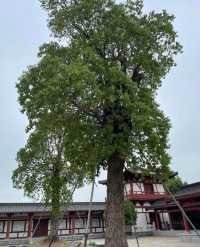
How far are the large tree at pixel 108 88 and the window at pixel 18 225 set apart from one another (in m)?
22.7

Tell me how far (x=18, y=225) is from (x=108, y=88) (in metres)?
25.9

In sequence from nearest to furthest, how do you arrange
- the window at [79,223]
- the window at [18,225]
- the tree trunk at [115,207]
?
1. the tree trunk at [115,207]
2. the window at [18,225]
3. the window at [79,223]

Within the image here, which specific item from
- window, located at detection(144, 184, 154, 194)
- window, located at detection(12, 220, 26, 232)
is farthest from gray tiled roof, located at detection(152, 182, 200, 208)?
window, located at detection(12, 220, 26, 232)

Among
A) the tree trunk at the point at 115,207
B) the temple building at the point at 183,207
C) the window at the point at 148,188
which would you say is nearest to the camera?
the tree trunk at the point at 115,207

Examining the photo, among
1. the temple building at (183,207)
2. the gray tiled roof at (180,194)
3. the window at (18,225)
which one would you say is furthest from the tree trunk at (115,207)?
the window at (18,225)

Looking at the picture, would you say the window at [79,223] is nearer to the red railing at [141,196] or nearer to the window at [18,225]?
the window at [18,225]

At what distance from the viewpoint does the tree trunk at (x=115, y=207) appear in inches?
328

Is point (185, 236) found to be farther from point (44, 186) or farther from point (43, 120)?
point (43, 120)

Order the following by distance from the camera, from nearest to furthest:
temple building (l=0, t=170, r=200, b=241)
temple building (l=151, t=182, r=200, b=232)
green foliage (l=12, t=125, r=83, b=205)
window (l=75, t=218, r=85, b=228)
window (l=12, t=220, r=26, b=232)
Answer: green foliage (l=12, t=125, r=83, b=205)
temple building (l=151, t=182, r=200, b=232)
temple building (l=0, t=170, r=200, b=241)
window (l=12, t=220, r=26, b=232)
window (l=75, t=218, r=85, b=228)

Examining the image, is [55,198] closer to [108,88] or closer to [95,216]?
[108,88]

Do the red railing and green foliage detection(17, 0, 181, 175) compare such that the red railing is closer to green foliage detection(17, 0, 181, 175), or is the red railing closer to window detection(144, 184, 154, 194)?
window detection(144, 184, 154, 194)

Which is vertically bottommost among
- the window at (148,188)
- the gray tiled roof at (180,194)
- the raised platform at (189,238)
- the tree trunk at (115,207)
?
the raised platform at (189,238)

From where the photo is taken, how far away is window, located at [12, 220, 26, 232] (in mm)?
28408

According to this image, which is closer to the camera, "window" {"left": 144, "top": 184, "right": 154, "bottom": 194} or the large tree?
the large tree
